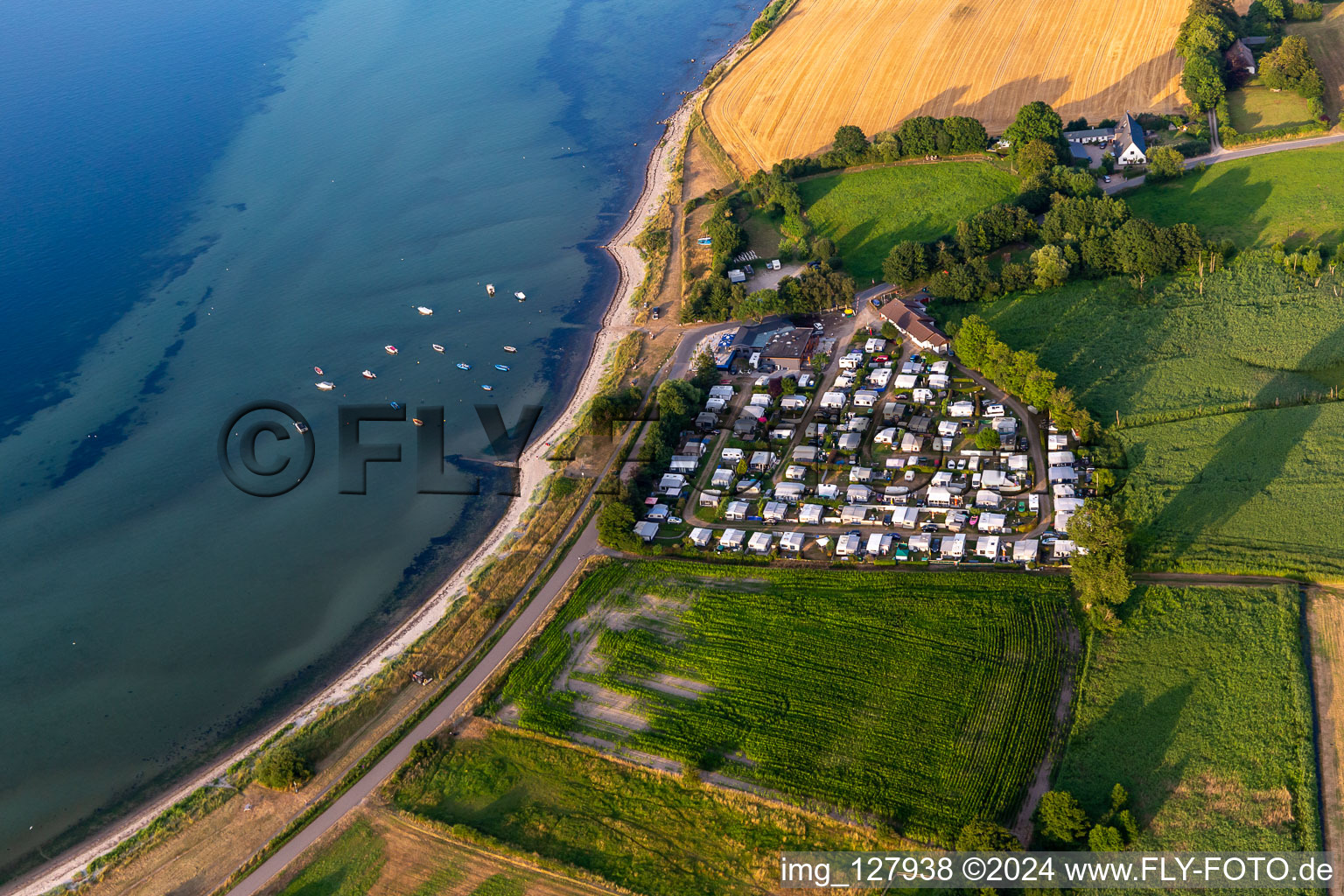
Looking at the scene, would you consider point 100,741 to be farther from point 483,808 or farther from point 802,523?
point 802,523

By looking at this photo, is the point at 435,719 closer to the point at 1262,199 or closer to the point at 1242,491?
the point at 1242,491

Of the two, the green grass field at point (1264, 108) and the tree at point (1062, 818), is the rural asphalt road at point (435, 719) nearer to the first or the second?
the tree at point (1062, 818)

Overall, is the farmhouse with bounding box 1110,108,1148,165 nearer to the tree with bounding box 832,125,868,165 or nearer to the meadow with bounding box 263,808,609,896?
the tree with bounding box 832,125,868,165

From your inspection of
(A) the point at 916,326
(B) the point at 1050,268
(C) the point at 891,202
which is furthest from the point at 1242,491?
(C) the point at 891,202

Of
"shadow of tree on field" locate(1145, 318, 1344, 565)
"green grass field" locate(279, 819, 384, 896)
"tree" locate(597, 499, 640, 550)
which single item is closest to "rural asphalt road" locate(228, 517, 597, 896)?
"green grass field" locate(279, 819, 384, 896)

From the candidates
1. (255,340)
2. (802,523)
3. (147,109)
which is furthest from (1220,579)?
(147,109)
